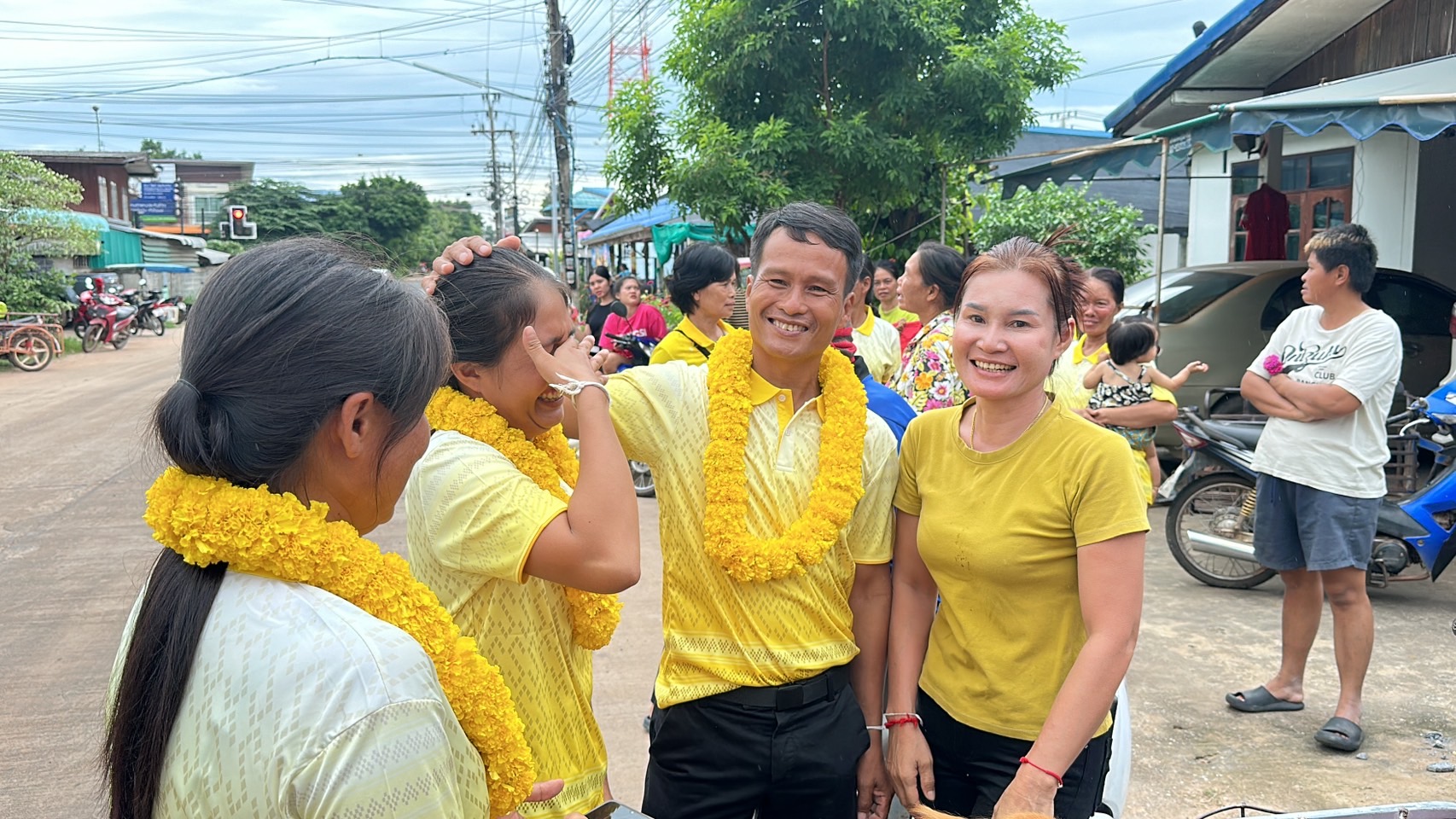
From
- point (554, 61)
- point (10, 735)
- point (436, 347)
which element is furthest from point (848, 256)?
point (554, 61)

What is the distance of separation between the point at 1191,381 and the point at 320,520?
8408 millimetres

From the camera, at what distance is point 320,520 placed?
1273mm

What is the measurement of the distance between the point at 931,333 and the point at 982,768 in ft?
8.50

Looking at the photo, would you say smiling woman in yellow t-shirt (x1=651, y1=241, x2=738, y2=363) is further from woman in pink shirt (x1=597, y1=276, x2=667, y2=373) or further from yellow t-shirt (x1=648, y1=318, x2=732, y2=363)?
woman in pink shirt (x1=597, y1=276, x2=667, y2=373)

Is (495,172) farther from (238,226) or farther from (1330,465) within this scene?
(1330,465)

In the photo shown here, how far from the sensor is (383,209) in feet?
190

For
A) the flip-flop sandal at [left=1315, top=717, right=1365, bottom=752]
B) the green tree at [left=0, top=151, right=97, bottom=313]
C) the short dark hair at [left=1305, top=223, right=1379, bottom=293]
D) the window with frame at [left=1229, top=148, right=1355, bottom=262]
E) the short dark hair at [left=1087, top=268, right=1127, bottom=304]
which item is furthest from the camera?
the green tree at [left=0, top=151, right=97, bottom=313]

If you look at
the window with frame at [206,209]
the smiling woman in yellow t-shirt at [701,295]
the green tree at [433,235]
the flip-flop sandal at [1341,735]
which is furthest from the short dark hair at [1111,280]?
the window with frame at [206,209]

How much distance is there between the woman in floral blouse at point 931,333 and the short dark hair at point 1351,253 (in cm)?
141

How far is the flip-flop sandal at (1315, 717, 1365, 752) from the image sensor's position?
3.94 meters

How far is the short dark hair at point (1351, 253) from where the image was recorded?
160 inches

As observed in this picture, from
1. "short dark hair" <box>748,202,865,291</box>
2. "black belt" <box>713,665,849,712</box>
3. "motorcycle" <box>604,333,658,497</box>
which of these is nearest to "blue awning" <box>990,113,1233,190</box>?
"motorcycle" <box>604,333,658,497</box>

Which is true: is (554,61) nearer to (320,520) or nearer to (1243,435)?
(1243,435)

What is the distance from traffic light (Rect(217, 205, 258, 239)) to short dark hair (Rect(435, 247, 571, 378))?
2027 inches
